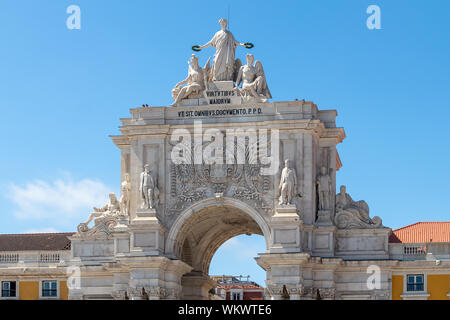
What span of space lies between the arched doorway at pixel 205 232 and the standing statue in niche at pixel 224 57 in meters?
6.77

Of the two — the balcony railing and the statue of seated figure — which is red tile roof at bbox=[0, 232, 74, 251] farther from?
the statue of seated figure

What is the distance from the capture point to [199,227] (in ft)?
210

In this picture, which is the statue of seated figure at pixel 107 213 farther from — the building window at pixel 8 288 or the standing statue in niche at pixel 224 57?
the standing statue in niche at pixel 224 57

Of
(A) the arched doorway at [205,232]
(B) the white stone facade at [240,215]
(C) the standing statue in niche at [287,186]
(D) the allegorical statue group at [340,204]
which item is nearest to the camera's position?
(B) the white stone facade at [240,215]

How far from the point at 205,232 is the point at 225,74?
29.5 feet

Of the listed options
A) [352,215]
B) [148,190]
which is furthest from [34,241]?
[352,215]

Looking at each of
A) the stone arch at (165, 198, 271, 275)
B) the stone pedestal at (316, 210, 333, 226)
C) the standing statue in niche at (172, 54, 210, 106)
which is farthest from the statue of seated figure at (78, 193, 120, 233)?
the stone pedestal at (316, 210, 333, 226)

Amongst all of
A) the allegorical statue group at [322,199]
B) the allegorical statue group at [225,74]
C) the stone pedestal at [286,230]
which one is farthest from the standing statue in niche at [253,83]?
the stone pedestal at [286,230]

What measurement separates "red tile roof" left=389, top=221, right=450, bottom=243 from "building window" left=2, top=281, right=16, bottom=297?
20.0 metres

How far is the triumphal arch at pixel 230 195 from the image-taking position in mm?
58938

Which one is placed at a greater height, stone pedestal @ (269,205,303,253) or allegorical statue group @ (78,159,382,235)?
allegorical statue group @ (78,159,382,235)

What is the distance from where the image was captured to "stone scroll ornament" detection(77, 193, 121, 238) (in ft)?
205
